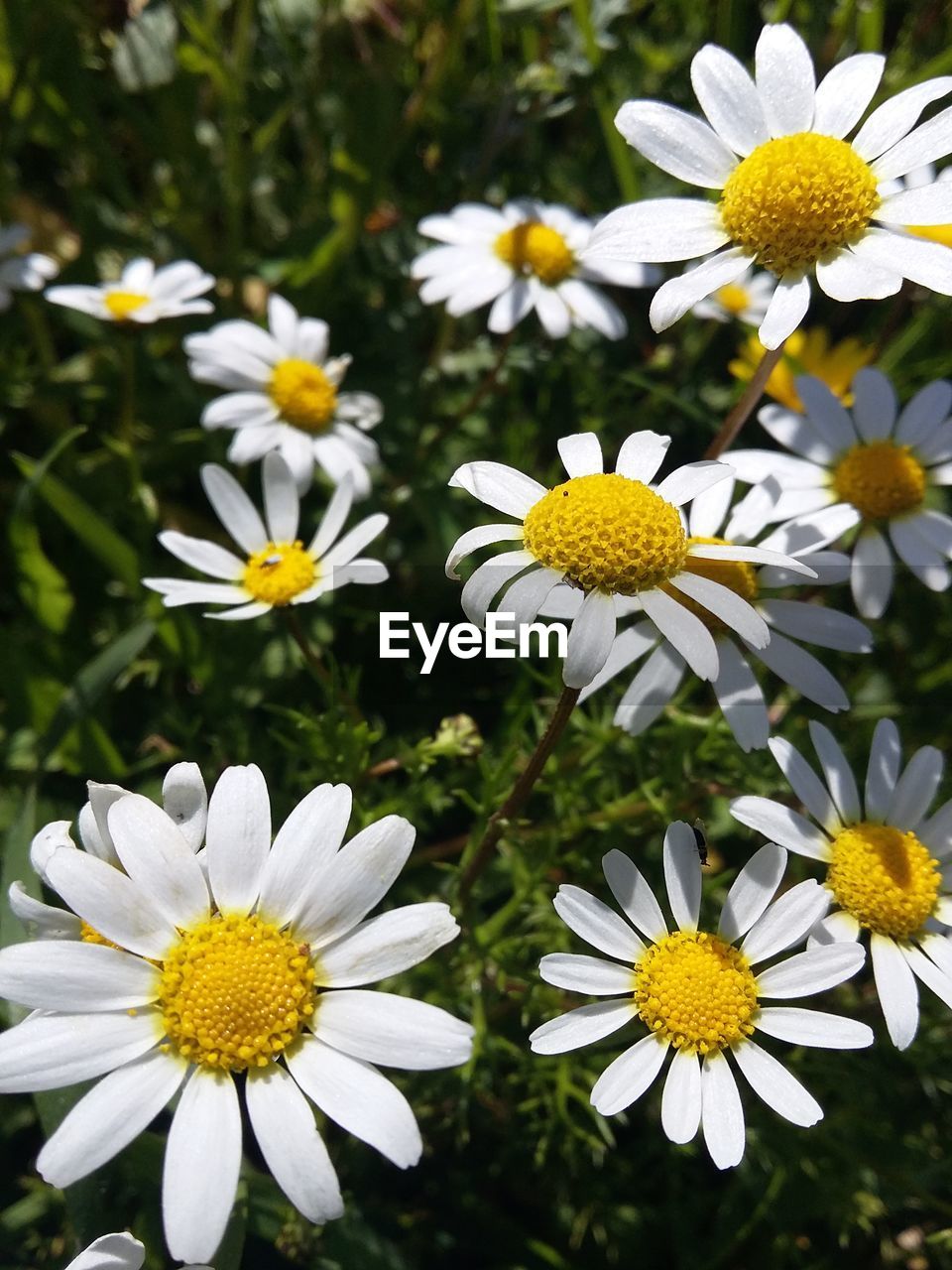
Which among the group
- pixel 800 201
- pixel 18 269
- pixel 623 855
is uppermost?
Result: pixel 18 269

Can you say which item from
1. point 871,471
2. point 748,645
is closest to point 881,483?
point 871,471

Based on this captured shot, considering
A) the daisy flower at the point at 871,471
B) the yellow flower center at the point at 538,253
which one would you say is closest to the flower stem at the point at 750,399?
the daisy flower at the point at 871,471

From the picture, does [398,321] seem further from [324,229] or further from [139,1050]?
[139,1050]

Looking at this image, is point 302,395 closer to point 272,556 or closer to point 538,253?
point 272,556

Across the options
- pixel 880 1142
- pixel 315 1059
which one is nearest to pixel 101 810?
pixel 315 1059

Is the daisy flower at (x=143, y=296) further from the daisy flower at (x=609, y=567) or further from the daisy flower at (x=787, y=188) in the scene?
the daisy flower at (x=609, y=567)
